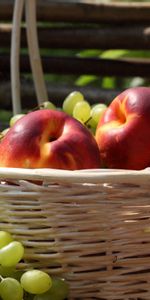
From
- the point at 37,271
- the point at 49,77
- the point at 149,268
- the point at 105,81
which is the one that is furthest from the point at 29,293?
the point at 49,77

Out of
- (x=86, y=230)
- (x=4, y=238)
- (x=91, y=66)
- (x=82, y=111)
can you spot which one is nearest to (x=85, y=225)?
(x=86, y=230)

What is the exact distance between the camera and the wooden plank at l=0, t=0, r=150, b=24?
1.89 meters

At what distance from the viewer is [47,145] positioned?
1037 mm

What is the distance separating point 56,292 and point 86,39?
3.52 feet

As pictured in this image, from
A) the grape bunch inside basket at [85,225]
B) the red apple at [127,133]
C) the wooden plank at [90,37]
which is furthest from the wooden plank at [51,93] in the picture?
the grape bunch inside basket at [85,225]

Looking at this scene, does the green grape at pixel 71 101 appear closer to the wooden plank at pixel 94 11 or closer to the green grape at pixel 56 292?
the green grape at pixel 56 292

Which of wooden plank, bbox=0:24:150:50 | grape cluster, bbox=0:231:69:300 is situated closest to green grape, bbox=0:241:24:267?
grape cluster, bbox=0:231:69:300

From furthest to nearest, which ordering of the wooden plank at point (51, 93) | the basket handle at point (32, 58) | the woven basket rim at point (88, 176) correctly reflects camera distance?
the wooden plank at point (51, 93), the basket handle at point (32, 58), the woven basket rim at point (88, 176)

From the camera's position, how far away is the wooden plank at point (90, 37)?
192 centimetres

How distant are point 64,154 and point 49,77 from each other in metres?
1.88

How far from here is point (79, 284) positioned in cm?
101

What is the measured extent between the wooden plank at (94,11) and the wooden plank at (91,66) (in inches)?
4.3

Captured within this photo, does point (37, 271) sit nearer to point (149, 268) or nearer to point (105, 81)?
point (149, 268)

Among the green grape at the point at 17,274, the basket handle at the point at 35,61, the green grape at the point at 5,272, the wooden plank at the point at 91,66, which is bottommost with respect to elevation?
the green grape at the point at 17,274
